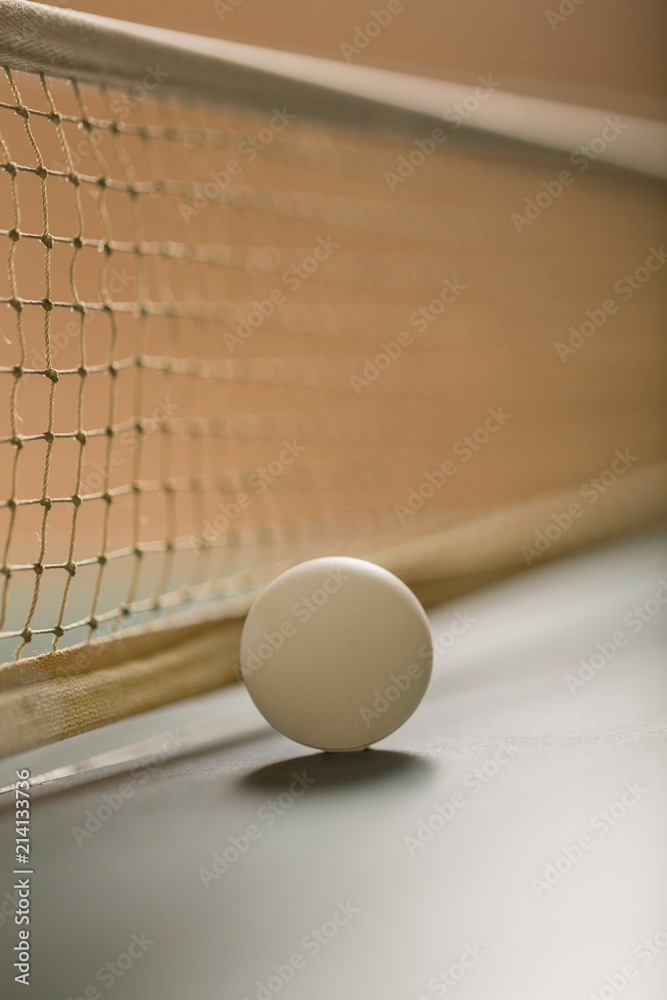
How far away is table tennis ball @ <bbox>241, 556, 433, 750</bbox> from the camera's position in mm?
1380

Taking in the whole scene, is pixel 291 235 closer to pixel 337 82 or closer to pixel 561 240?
pixel 561 240

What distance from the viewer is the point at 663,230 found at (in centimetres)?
647

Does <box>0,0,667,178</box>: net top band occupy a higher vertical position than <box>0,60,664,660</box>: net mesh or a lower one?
higher

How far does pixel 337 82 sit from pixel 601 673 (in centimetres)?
156

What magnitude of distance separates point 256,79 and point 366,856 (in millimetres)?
1772

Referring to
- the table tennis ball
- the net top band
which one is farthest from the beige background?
the table tennis ball

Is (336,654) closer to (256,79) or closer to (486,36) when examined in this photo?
(256,79)

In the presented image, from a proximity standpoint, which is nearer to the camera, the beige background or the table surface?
the table surface

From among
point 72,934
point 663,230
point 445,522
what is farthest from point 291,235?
point 72,934

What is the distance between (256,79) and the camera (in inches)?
92.4

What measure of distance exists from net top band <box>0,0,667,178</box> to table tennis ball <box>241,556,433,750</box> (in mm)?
915

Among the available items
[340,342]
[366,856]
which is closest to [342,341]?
[340,342]

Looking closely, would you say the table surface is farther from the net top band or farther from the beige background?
the beige background

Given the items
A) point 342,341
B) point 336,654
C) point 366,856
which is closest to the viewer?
point 366,856
